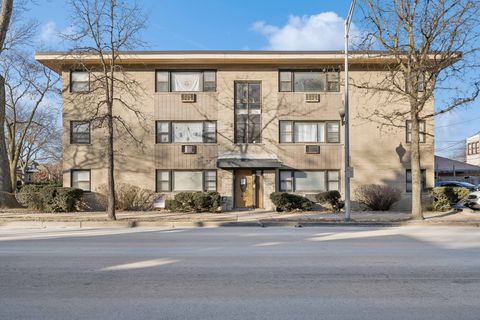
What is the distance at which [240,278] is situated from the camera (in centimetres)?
659

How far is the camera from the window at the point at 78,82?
21359 mm

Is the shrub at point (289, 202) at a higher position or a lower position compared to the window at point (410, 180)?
lower

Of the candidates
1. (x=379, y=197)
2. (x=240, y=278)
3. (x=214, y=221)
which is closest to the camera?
(x=240, y=278)

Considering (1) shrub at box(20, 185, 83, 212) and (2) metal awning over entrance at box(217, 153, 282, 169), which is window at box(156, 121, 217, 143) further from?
(1) shrub at box(20, 185, 83, 212)

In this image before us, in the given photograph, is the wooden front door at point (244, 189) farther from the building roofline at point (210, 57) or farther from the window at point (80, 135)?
the window at point (80, 135)

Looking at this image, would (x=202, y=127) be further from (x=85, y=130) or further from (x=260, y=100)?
(x=85, y=130)

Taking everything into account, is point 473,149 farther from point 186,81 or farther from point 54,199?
point 54,199

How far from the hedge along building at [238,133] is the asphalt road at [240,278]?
33.3 feet

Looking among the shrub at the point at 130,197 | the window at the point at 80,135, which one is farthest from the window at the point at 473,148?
the window at the point at 80,135

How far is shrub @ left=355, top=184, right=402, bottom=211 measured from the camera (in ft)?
66.9

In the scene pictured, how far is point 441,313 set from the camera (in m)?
4.86

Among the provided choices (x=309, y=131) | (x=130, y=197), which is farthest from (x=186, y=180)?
(x=309, y=131)

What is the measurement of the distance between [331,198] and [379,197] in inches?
102

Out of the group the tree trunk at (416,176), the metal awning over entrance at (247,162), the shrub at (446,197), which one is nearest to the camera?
the tree trunk at (416,176)
